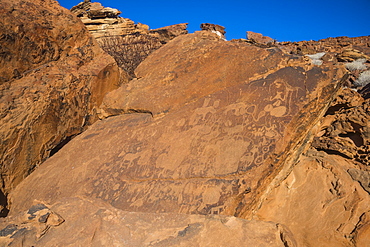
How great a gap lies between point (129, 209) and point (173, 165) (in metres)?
0.53

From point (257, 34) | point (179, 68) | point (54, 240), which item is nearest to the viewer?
point (54, 240)

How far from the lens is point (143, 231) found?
1.84 m

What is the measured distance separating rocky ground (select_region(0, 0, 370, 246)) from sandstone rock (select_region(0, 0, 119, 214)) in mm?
14

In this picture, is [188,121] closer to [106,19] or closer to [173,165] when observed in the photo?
[173,165]

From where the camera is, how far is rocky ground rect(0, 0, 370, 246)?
1977mm

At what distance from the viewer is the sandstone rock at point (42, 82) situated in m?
2.91

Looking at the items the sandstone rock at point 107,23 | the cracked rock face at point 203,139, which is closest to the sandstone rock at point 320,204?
the cracked rock face at point 203,139

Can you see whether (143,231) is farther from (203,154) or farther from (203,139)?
(203,139)

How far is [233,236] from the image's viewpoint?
171cm

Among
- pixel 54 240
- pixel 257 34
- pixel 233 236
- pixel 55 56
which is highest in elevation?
pixel 257 34

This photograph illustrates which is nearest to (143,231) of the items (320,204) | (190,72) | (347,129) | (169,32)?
(320,204)

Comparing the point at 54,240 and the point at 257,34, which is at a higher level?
the point at 257,34

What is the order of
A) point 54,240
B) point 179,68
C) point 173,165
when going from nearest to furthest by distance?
point 54,240 → point 173,165 → point 179,68

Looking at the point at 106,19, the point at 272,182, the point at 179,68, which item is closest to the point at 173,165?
the point at 272,182
